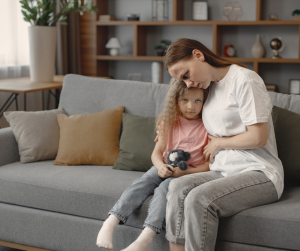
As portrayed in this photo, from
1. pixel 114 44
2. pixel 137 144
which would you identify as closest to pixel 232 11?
pixel 114 44

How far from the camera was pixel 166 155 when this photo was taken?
5.89 ft

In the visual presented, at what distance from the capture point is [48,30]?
3074 millimetres

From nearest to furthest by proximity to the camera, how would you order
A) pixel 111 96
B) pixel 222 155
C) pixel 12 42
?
pixel 222 155 < pixel 111 96 < pixel 12 42

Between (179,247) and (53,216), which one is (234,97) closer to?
(179,247)

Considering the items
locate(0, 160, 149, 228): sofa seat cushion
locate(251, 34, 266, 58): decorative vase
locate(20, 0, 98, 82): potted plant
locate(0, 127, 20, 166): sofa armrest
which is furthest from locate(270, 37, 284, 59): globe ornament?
locate(0, 127, 20, 166): sofa armrest

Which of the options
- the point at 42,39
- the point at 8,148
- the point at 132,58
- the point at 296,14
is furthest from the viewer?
the point at 132,58

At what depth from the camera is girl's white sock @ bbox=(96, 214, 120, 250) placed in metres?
1.44

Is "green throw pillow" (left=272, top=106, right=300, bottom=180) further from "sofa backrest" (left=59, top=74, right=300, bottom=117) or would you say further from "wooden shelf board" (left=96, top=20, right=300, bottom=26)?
"wooden shelf board" (left=96, top=20, right=300, bottom=26)

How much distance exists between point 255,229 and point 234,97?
53cm

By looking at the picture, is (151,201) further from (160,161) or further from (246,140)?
(246,140)

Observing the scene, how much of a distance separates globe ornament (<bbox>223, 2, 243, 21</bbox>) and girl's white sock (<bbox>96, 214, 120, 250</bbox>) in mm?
2890

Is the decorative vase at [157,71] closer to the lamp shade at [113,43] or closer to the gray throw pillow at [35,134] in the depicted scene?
the lamp shade at [113,43]

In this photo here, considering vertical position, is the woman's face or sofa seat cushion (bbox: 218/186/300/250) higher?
the woman's face

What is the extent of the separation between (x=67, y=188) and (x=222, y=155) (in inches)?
29.1
